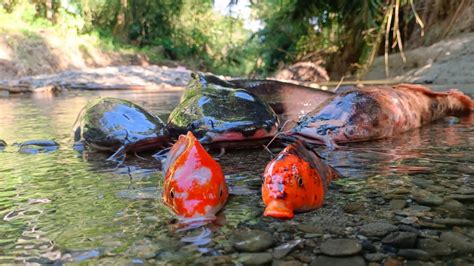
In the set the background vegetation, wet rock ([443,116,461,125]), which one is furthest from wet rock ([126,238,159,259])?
the background vegetation

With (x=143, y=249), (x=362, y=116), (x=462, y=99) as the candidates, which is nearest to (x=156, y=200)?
(x=143, y=249)

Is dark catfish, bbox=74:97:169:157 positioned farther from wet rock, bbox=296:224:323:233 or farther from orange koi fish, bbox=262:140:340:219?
wet rock, bbox=296:224:323:233

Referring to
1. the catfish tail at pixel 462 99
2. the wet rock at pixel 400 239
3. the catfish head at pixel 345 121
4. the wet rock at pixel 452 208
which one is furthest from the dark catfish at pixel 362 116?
the wet rock at pixel 400 239

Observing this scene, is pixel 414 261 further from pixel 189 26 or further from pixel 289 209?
pixel 189 26

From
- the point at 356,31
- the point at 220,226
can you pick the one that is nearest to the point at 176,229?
the point at 220,226

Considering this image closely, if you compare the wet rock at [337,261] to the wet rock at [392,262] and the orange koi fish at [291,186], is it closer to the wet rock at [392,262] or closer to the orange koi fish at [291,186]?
the wet rock at [392,262]

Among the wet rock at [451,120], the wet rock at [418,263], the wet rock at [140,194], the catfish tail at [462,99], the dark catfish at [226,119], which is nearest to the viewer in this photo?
the wet rock at [418,263]

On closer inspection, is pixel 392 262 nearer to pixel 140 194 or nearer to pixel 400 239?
pixel 400 239
